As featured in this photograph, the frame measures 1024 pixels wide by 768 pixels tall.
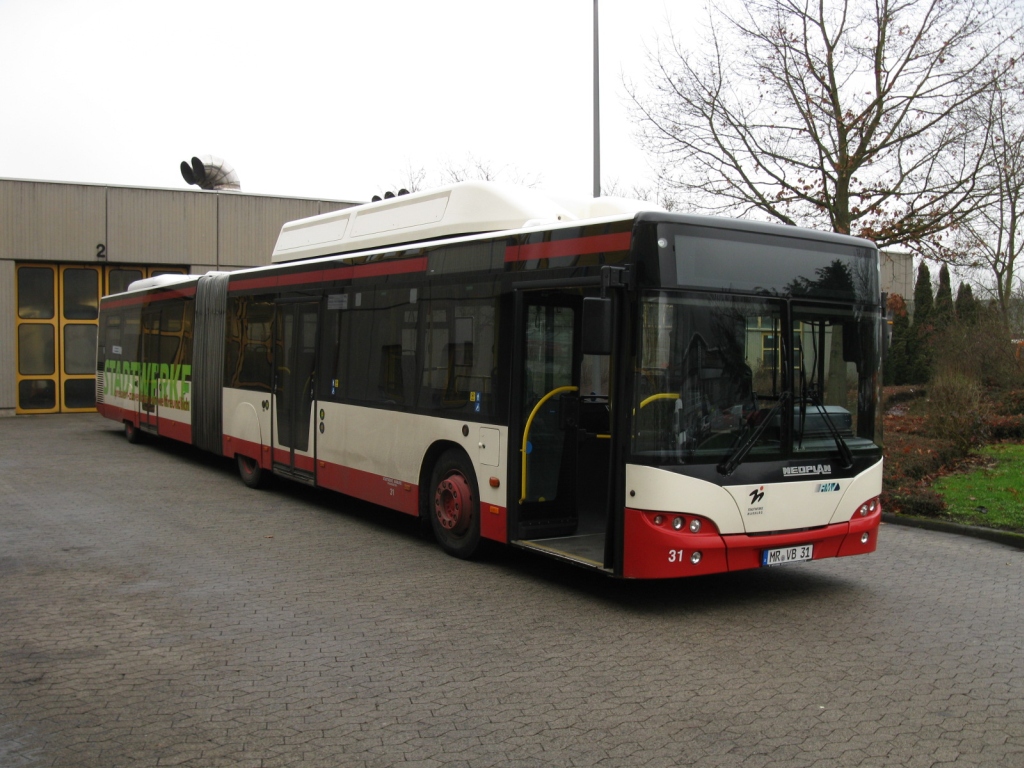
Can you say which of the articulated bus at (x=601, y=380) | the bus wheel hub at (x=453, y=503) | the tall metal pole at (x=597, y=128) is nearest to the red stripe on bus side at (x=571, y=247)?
the articulated bus at (x=601, y=380)

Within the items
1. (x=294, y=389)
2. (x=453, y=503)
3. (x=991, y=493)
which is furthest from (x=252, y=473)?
(x=991, y=493)

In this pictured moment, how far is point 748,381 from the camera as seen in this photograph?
7.39 metres

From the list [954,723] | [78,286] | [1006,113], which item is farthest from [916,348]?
[954,723]

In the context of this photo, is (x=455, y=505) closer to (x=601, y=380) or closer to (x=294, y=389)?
(x=601, y=380)

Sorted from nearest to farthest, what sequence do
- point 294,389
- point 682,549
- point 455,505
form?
point 682,549, point 455,505, point 294,389

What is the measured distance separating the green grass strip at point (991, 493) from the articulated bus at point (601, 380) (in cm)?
406

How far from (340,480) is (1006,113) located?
48.8ft

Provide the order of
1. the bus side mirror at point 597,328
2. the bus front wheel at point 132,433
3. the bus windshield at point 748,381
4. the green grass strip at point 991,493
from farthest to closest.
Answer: the bus front wheel at point 132,433
the green grass strip at point 991,493
the bus windshield at point 748,381
the bus side mirror at point 597,328

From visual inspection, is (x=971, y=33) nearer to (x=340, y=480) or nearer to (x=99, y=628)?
(x=340, y=480)

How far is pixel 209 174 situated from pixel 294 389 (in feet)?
71.2

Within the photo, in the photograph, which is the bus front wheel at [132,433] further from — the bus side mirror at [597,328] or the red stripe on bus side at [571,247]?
the bus side mirror at [597,328]

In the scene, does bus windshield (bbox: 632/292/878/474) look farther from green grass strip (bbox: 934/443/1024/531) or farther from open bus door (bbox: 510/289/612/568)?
green grass strip (bbox: 934/443/1024/531)

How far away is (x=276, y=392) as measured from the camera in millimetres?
12594

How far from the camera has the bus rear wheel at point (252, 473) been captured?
44.2 feet
